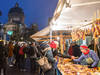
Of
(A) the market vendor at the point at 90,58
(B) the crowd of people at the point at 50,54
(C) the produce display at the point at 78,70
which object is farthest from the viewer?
(B) the crowd of people at the point at 50,54

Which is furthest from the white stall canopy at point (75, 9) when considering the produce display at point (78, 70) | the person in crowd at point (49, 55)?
the produce display at point (78, 70)

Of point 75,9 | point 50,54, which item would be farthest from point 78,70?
point 75,9

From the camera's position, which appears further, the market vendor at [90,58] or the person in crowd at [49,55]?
the person in crowd at [49,55]

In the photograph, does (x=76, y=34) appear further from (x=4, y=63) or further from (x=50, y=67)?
(x=4, y=63)

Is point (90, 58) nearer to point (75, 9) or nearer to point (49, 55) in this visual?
point (49, 55)

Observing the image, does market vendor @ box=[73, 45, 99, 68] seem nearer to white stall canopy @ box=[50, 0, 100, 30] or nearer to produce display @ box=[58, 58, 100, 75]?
produce display @ box=[58, 58, 100, 75]

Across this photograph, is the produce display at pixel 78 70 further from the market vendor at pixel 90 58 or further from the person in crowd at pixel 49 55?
the person in crowd at pixel 49 55

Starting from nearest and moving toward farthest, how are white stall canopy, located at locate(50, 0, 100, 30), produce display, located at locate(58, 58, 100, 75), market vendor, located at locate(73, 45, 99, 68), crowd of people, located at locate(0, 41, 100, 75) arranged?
white stall canopy, located at locate(50, 0, 100, 30) < produce display, located at locate(58, 58, 100, 75) < market vendor, located at locate(73, 45, 99, 68) < crowd of people, located at locate(0, 41, 100, 75)

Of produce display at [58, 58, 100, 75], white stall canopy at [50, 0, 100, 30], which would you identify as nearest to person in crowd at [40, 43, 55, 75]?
produce display at [58, 58, 100, 75]

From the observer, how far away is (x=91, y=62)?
480cm

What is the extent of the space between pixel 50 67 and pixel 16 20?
7388 centimetres

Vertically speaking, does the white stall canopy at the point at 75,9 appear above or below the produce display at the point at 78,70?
above

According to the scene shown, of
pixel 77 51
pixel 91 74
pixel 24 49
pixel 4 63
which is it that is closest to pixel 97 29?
pixel 91 74

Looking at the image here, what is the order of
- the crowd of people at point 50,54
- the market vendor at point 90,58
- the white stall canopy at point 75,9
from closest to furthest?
the white stall canopy at point 75,9
the market vendor at point 90,58
the crowd of people at point 50,54
